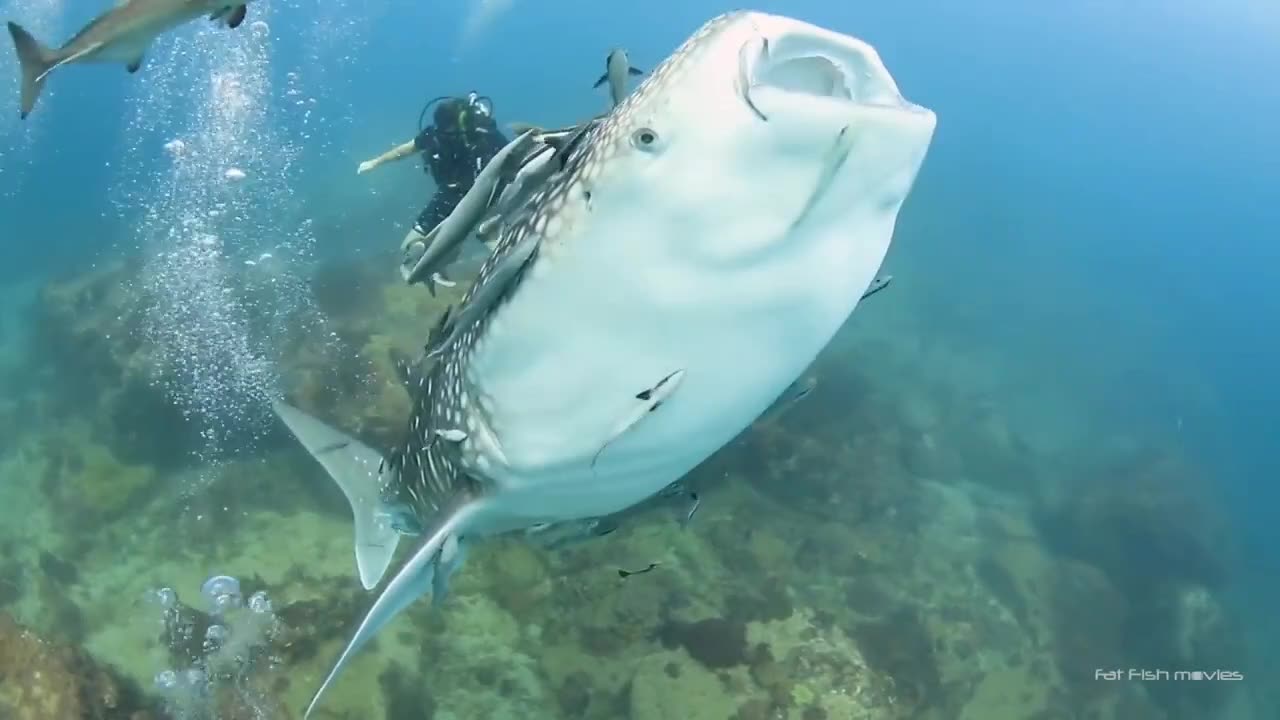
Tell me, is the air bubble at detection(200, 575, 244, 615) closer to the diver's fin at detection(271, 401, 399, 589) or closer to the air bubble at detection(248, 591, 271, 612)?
the air bubble at detection(248, 591, 271, 612)

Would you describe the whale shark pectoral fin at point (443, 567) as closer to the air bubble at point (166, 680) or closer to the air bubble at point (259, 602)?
the air bubble at point (259, 602)

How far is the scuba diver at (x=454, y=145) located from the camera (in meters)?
6.87

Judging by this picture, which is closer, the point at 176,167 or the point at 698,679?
the point at 698,679

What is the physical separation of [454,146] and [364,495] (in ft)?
13.5

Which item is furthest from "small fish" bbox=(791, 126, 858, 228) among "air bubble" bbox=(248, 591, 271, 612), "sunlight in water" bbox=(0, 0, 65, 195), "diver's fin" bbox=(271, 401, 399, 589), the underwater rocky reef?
"sunlight in water" bbox=(0, 0, 65, 195)

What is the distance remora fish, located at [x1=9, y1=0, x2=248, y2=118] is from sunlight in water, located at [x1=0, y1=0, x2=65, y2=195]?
111 feet

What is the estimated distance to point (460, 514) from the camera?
8.40 feet

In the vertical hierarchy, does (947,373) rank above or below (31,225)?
above

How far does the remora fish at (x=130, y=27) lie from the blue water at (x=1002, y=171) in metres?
11.0

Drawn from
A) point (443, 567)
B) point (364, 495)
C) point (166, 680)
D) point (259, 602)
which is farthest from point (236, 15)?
point (166, 680)

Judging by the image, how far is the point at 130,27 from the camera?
3.15 metres

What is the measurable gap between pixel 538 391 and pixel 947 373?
64.3 ft

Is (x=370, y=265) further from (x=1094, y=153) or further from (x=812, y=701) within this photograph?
(x=1094, y=153)

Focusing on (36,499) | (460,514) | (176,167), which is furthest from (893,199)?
(176,167)
